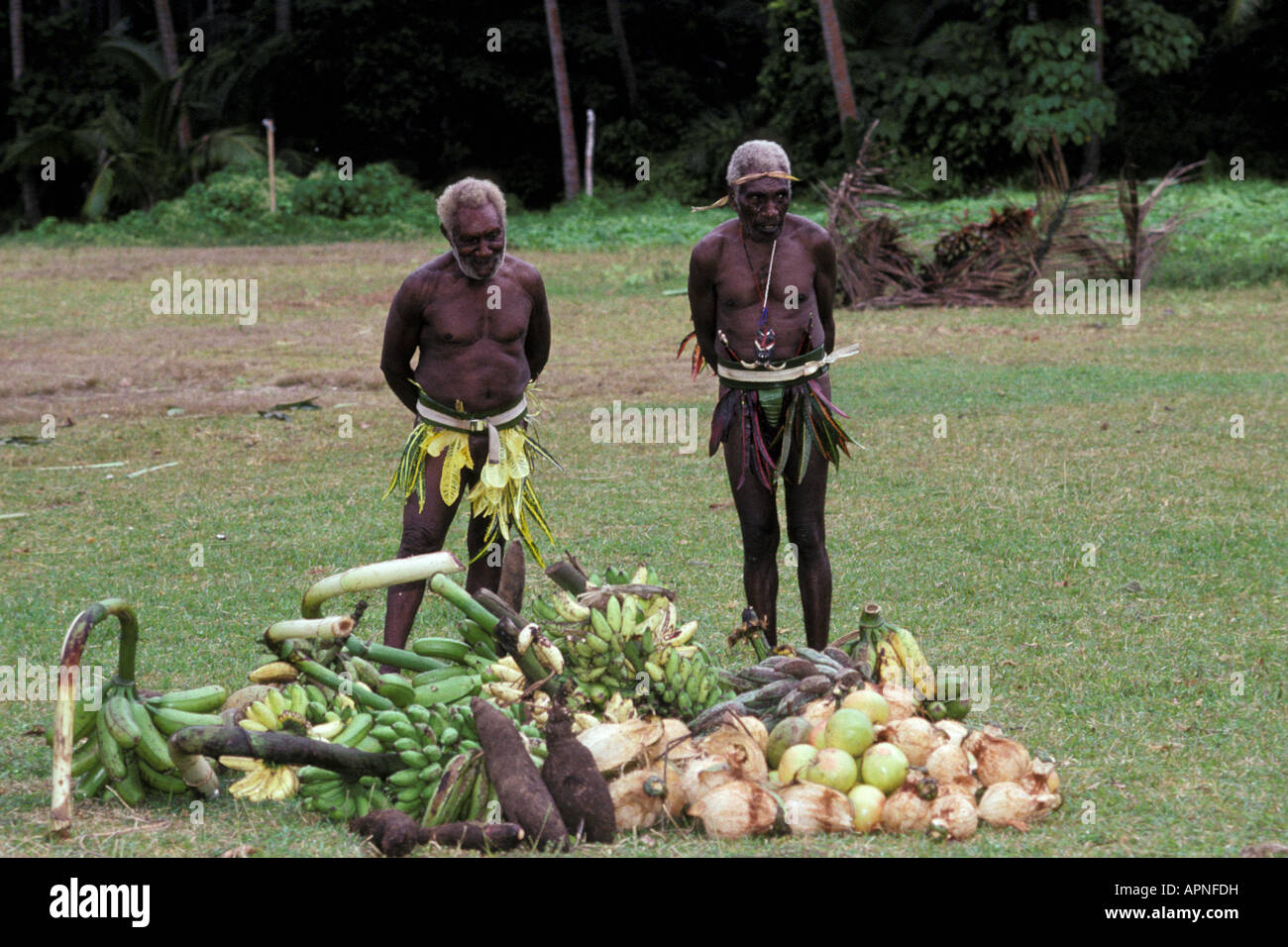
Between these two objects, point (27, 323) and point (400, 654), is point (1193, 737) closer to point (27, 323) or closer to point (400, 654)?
point (400, 654)

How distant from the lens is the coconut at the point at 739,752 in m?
4.36

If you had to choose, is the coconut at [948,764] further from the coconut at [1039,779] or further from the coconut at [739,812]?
the coconut at [739,812]

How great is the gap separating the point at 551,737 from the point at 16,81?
35431 millimetres

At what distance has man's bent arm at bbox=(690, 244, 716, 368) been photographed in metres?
6.02

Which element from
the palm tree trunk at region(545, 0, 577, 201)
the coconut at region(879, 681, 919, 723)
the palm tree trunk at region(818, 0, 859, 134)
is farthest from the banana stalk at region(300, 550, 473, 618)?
the palm tree trunk at region(545, 0, 577, 201)

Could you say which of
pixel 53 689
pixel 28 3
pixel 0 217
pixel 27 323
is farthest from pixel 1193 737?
pixel 28 3

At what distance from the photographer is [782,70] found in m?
33.0

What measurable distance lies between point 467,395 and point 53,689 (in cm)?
204

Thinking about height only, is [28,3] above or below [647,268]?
above

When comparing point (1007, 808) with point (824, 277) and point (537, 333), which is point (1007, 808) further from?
point (537, 333)

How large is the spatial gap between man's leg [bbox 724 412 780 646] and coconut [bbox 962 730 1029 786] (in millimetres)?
1751

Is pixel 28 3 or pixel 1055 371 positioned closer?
pixel 1055 371

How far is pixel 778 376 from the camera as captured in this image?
19.4 ft

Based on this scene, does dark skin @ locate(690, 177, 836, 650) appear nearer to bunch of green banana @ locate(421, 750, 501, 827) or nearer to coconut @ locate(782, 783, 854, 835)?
coconut @ locate(782, 783, 854, 835)
